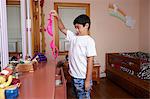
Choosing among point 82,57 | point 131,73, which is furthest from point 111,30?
point 82,57

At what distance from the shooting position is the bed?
319 cm

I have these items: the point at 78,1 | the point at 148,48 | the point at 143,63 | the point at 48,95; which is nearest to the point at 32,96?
the point at 48,95

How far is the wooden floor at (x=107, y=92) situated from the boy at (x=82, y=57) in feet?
5.79

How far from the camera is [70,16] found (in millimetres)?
4578

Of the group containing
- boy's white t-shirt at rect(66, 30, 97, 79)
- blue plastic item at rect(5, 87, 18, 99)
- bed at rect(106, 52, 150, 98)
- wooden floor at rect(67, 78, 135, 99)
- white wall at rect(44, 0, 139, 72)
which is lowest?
wooden floor at rect(67, 78, 135, 99)

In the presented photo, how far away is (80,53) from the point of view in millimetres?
1654

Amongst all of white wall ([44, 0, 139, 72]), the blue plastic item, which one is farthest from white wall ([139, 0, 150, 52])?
the blue plastic item

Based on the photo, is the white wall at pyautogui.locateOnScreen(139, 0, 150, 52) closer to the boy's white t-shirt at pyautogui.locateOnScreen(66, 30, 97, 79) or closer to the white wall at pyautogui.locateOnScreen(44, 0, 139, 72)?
the white wall at pyautogui.locateOnScreen(44, 0, 139, 72)

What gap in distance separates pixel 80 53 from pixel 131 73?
7.34ft

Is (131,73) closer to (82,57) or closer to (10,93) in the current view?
(82,57)

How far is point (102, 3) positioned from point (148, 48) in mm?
1580

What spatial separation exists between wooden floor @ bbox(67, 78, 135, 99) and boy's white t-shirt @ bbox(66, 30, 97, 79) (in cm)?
182

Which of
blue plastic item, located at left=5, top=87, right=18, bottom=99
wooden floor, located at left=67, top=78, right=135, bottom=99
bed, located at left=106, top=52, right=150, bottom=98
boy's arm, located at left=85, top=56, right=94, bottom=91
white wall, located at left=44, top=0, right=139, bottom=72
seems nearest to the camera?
blue plastic item, located at left=5, top=87, right=18, bottom=99

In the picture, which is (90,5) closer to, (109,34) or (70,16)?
(70,16)
